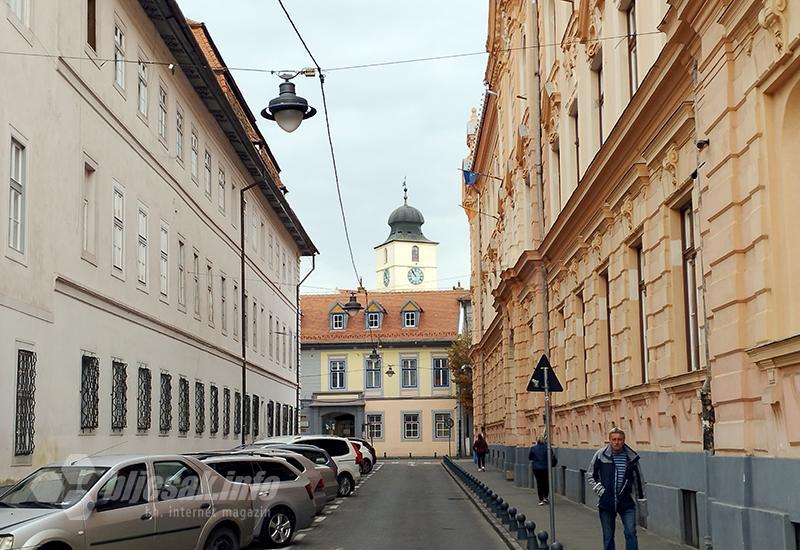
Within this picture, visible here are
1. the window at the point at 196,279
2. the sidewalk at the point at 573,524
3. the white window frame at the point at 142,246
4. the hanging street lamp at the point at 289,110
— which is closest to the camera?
the sidewalk at the point at 573,524

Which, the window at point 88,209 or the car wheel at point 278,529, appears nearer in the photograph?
the car wheel at point 278,529

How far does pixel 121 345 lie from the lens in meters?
24.9

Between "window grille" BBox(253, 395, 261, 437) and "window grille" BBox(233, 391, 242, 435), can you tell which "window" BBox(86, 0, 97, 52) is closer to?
"window grille" BBox(233, 391, 242, 435)

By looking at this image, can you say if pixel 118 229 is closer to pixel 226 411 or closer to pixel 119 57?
pixel 119 57

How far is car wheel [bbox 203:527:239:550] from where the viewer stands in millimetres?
14241

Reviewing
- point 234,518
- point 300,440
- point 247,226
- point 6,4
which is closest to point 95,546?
point 234,518

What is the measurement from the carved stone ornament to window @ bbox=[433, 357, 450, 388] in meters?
69.8

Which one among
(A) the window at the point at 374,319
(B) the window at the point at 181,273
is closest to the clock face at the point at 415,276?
(A) the window at the point at 374,319

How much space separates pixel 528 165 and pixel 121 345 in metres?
15.1

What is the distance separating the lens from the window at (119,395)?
24.2 m

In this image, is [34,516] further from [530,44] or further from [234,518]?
[530,44]

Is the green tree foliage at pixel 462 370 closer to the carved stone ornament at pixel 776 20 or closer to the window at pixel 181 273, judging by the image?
the window at pixel 181 273

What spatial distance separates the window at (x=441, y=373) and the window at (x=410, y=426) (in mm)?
2724

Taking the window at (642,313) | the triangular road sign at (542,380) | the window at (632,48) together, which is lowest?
the triangular road sign at (542,380)
